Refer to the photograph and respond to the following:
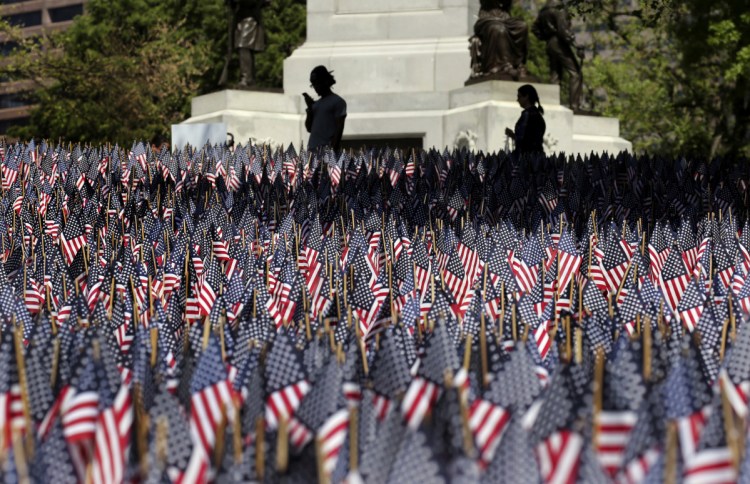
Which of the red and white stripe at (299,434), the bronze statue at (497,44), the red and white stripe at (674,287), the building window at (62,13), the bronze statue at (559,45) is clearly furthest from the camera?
the building window at (62,13)

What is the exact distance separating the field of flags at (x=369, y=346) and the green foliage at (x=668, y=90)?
28918mm

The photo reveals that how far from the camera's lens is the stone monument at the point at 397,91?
24094 millimetres

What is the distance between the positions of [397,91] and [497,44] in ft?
9.34

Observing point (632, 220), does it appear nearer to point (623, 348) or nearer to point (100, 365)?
point (623, 348)

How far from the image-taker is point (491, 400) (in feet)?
13.4

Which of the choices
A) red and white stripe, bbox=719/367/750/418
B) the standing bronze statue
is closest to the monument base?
the standing bronze statue

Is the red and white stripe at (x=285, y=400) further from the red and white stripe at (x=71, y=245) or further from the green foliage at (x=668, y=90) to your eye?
the green foliage at (x=668, y=90)

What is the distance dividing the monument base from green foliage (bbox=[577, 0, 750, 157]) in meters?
13.4

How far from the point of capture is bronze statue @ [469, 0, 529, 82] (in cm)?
2366

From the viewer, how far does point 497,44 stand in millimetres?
23656

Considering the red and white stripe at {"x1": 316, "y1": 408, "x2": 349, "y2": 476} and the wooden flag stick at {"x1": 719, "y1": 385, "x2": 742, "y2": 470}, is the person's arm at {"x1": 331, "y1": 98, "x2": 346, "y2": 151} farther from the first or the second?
the wooden flag stick at {"x1": 719, "y1": 385, "x2": 742, "y2": 470}

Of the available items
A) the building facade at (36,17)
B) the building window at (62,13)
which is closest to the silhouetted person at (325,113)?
the building facade at (36,17)

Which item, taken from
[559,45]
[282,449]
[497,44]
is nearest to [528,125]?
[497,44]

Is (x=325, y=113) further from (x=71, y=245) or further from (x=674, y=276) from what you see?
(x=674, y=276)
